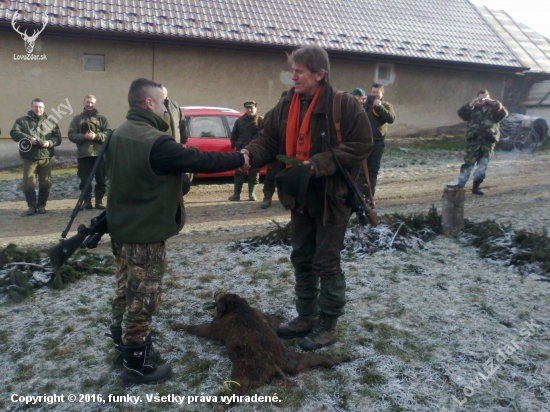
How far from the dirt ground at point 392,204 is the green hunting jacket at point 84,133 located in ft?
3.50

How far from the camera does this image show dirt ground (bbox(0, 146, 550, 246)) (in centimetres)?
723

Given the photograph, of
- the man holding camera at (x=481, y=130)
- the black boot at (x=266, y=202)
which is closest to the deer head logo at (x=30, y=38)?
the black boot at (x=266, y=202)

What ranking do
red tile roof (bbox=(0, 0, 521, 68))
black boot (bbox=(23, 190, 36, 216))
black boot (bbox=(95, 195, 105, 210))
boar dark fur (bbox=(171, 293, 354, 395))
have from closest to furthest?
boar dark fur (bbox=(171, 293, 354, 395)) < black boot (bbox=(23, 190, 36, 216)) < black boot (bbox=(95, 195, 105, 210)) < red tile roof (bbox=(0, 0, 521, 68))

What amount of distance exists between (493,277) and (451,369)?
6.69 feet

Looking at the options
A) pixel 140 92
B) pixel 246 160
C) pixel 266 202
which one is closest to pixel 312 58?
pixel 246 160

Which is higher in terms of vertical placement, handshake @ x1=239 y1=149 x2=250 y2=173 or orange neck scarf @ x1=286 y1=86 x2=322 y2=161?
orange neck scarf @ x1=286 y1=86 x2=322 y2=161

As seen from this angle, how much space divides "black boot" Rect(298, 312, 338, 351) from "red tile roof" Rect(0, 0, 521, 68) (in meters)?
11.7

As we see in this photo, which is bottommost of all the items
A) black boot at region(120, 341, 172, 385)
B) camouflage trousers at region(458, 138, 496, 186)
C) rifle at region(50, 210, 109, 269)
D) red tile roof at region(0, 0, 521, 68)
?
black boot at region(120, 341, 172, 385)

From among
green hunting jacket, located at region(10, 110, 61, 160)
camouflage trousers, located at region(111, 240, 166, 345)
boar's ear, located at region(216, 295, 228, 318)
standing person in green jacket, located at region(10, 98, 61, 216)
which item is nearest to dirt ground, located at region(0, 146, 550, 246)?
standing person in green jacket, located at region(10, 98, 61, 216)

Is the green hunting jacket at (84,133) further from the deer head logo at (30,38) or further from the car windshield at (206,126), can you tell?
the deer head logo at (30,38)

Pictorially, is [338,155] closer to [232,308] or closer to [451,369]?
[232,308]

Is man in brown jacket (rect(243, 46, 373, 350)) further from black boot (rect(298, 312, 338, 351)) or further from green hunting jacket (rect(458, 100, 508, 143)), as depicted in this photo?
green hunting jacket (rect(458, 100, 508, 143))

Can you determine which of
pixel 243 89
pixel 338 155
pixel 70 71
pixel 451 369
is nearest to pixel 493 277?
pixel 451 369

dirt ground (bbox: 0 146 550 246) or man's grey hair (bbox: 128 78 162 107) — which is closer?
man's grey hair (bbox: 128 78 162 107)
